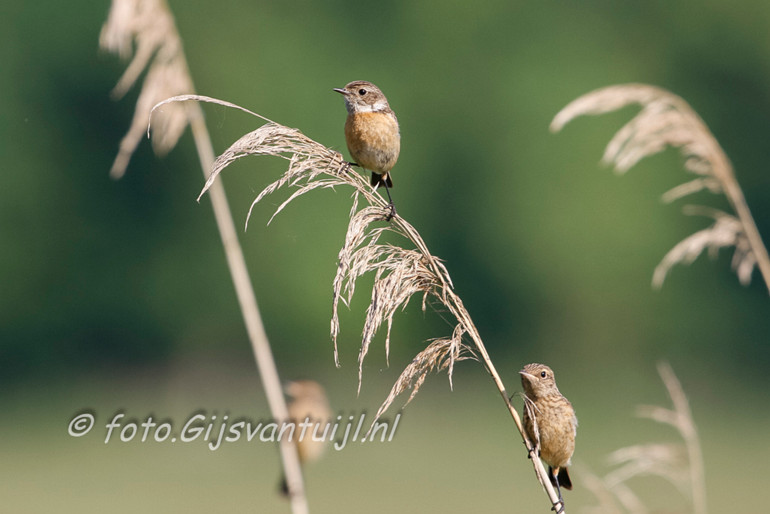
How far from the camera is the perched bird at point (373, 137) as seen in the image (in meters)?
4.60

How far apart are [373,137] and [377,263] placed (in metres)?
1.51

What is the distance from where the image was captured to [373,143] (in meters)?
4.60

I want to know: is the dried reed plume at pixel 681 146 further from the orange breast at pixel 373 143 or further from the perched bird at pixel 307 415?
the perched bird at pixel 307 415

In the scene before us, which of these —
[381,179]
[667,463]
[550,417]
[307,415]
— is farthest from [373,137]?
[667,463]

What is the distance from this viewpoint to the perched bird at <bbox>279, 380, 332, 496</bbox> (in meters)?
4.32

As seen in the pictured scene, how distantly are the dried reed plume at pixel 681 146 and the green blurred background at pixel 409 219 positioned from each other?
19.8 meters

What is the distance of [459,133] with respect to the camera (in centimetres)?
2670

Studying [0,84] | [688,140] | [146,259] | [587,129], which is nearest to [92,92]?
[0,84]

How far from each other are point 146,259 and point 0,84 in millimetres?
5109

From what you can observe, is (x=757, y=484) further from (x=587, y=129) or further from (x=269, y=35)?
(x=269, y=35)

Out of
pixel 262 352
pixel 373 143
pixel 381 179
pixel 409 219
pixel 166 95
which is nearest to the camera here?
pixel 262 352

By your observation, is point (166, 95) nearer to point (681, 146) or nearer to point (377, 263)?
point (377, 263)

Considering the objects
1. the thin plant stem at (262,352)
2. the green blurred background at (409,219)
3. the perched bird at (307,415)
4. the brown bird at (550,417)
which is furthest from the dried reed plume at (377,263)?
the green blurred background at (409,219)

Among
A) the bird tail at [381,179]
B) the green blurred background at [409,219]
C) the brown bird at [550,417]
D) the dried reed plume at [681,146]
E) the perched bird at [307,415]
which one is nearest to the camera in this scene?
the brown bird at [550,417]
